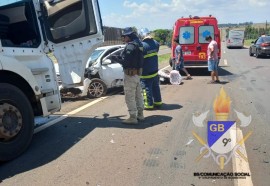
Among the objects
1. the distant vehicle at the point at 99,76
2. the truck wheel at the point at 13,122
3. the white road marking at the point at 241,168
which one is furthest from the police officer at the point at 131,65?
the distant vehicle at the point at 99,76

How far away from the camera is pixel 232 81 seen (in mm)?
13102

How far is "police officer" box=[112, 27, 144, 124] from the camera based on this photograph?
22.5 feet

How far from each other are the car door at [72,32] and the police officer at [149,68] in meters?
1.69

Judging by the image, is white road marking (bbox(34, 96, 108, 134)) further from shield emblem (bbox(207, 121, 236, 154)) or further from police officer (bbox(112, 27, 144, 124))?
shield emblem (bbox(207, 121, 236, 154))

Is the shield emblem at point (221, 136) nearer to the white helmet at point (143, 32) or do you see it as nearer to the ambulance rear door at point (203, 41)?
the white helmet at point (143, 32)

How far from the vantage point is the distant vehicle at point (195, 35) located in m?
15.1

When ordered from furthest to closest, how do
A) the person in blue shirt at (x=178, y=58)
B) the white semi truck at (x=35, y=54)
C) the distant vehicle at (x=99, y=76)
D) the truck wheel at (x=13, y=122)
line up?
the person in blue shirt at (x=178, y=58)
the distant vehicle at (x=99, y=76)
the white semi truck at (x=35, y=54)
the truck wheel at (x=13, y=122)

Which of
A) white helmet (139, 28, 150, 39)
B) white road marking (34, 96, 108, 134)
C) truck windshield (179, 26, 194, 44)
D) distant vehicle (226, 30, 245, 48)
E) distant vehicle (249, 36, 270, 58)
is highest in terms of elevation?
white helmet (139, 28, 150, 39)

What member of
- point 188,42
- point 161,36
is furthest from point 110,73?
point 161,36

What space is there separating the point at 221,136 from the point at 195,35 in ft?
32.6

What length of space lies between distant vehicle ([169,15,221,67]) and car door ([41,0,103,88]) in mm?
9450

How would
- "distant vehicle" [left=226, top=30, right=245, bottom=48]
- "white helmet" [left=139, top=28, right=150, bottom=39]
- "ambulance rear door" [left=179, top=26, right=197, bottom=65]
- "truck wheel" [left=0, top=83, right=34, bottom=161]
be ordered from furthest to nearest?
"distant vehicle" [left=226, top=30, right=245, bottom=48]
"ambulance rear door" [left=179, top=26, right=197, bottom=65]
"white helmet" [left=139, top=28, right=150, bottom=39]
"truck wheel" [left=0, top=83, right=34, bottom=161]

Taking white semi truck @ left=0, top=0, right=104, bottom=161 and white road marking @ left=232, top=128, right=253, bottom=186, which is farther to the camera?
white semi truck @ left=0, top=0, right=104, bottom=161

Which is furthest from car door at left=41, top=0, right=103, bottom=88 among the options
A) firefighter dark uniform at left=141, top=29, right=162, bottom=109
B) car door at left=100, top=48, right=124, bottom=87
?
car door at left=100, top=48, right=124, bottom=87
